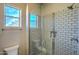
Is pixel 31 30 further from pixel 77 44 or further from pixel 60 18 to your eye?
pixel 77 44

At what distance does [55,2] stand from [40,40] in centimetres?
36

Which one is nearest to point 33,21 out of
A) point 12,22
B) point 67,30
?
point 12,22

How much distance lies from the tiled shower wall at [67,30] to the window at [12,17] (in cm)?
33

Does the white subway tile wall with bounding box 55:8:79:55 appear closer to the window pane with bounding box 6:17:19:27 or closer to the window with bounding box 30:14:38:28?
the window with bounding box 30:14:38:28

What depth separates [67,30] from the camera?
126 centimetres

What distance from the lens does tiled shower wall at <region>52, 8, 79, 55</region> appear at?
4.12 feet

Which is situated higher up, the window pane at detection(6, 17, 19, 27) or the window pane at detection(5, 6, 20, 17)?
the window pane at detection(5, 6, 20, 17)

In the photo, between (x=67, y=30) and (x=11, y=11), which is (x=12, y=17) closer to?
(x=11, y=11)

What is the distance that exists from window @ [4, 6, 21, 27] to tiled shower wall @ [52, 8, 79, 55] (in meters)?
0.33

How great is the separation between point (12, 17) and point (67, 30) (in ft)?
1.63

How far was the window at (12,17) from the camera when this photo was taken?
1.27 m

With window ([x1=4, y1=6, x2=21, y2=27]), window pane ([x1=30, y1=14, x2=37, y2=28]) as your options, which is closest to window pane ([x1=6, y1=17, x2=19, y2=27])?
window ([x1=4, y1=6, x2=21, y2=27])

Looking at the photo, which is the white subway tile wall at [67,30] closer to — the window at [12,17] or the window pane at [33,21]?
the window pane at [33,21]
